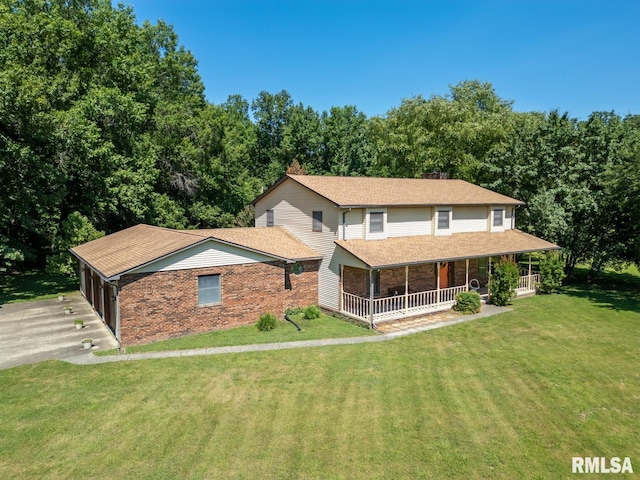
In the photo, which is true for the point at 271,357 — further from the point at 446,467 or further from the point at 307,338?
the point at 446,467

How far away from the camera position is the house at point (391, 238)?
18.1 meters

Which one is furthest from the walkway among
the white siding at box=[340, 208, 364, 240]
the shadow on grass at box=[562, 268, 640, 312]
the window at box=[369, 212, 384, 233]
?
the shadow on grass at box=[562, 268, 640, 312]

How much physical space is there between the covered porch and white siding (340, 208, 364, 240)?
43 cm

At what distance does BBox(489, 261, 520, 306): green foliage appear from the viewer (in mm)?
20109

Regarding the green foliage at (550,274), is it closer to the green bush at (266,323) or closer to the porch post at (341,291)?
the porch post at (341,291)

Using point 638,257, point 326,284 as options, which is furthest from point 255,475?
point 638,257

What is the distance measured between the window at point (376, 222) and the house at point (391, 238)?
5 cm

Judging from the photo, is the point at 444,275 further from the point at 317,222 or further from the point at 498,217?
the point at 317,222

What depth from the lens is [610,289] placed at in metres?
25.9

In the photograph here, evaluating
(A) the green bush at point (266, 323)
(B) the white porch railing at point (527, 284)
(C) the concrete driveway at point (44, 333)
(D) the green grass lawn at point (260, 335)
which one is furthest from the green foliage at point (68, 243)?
(B) the white porch railing at point (527, 284)

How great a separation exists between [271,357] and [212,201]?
25587 mm

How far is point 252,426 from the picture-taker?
29.9ft

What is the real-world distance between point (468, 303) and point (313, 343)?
836cm

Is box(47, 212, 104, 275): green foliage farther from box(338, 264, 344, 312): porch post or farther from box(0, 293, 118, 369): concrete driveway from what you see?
box(338, 264, 344, 312): porch post
